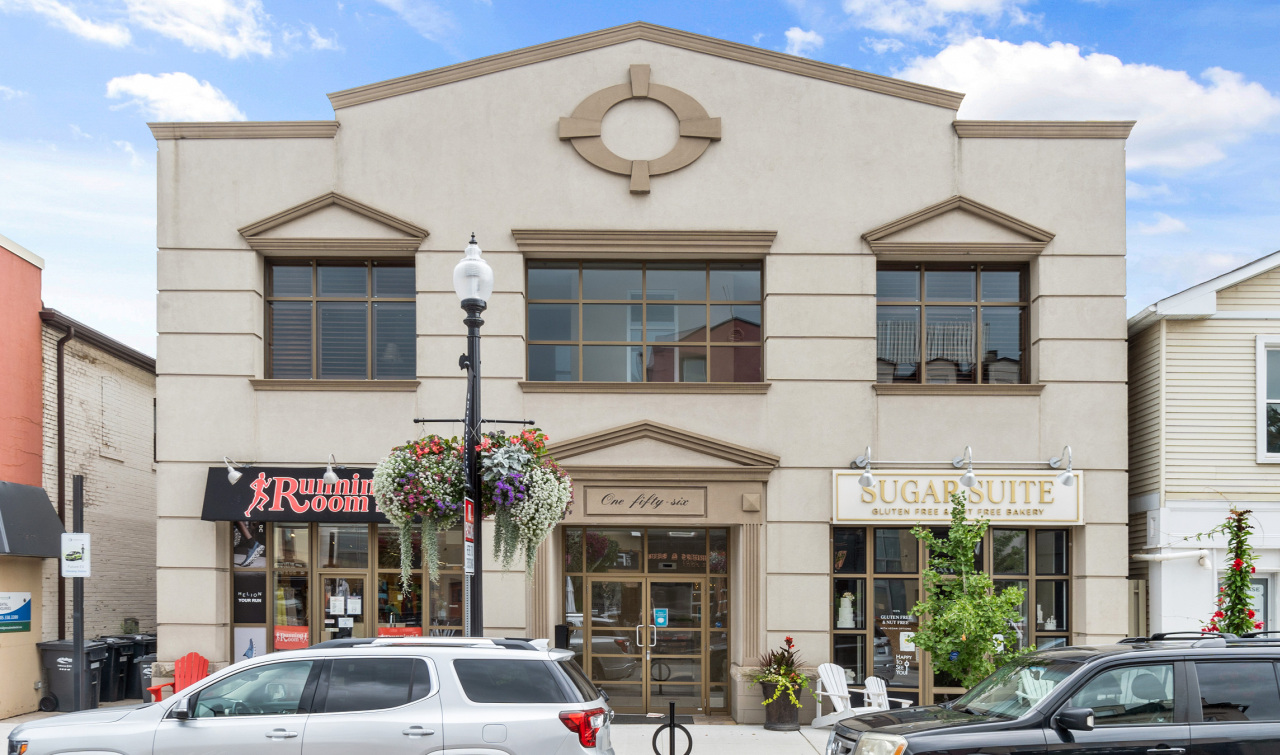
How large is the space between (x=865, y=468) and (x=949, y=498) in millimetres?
1253

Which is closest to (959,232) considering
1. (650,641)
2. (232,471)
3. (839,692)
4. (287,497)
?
(839,692)

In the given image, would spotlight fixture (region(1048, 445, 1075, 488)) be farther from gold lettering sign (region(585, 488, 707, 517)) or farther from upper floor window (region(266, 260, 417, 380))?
upper floor window (region(266, 260, 417, 380))

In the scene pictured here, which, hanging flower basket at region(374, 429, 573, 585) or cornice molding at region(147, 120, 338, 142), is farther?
cornice molding at region(147, 120, 338, 142)

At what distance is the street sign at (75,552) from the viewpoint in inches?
492

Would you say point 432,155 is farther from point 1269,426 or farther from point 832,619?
point 1269,426

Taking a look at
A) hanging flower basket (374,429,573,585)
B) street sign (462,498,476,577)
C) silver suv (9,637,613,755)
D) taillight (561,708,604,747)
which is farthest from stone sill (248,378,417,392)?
taillight (561,708,604,747)

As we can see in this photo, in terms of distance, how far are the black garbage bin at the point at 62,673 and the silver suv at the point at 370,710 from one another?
8102 millimetres

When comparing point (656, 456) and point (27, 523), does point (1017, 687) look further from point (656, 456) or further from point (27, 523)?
point (27, 523)

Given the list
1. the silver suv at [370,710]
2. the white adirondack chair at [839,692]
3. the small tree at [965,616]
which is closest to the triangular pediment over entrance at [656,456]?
the white adirondack chair at [839,692]

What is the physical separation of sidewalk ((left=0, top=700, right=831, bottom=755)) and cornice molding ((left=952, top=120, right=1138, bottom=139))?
8955 millimetres

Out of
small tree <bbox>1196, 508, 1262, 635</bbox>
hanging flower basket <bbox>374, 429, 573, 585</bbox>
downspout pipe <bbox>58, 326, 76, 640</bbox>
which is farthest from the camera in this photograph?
downspout pipe <bbox>58, 326, 76, 640</bbox>

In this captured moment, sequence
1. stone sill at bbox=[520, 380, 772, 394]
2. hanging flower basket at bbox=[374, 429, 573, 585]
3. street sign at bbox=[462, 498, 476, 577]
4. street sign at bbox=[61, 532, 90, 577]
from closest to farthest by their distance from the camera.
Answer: street sign at bbox=[462, 498, 476, 577] → hanging flower basket at bbox=[374, 429, 573, 585] → street sign at bbox=[61, 532, 90, 577] → stone sill at bbox=[520, 380, 772, 394]

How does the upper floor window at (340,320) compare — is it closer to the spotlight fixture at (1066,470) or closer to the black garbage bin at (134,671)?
the black garbage bin at (134,671)

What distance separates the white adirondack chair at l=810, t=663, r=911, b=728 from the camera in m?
13.2
